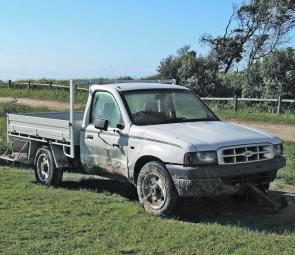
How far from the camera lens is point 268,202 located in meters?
8.02

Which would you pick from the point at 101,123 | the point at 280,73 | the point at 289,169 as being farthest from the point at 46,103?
the point at 101,123

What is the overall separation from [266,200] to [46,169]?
4.15m

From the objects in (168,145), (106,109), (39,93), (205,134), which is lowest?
(39,93)

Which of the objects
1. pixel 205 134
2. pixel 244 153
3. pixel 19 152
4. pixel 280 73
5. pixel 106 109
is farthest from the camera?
pixel 280 73

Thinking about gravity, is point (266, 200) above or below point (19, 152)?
below

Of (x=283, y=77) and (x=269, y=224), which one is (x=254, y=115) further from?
A: (x=269, y=224)

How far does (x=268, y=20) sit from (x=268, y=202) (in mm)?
36958

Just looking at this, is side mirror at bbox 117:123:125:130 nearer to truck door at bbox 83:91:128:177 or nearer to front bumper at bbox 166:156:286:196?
truck door at bbox 83:91:128:177

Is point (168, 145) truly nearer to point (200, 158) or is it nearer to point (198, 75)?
point (200, 158)

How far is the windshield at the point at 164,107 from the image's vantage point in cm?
857

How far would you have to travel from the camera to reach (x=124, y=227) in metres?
7.05

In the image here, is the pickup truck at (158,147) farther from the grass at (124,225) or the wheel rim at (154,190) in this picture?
the grass at (124,225)

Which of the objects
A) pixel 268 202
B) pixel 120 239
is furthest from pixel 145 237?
pixel 268 202

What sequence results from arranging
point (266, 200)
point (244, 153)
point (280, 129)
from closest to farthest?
point (244, 153), point (266, 200), point (280, 129)
